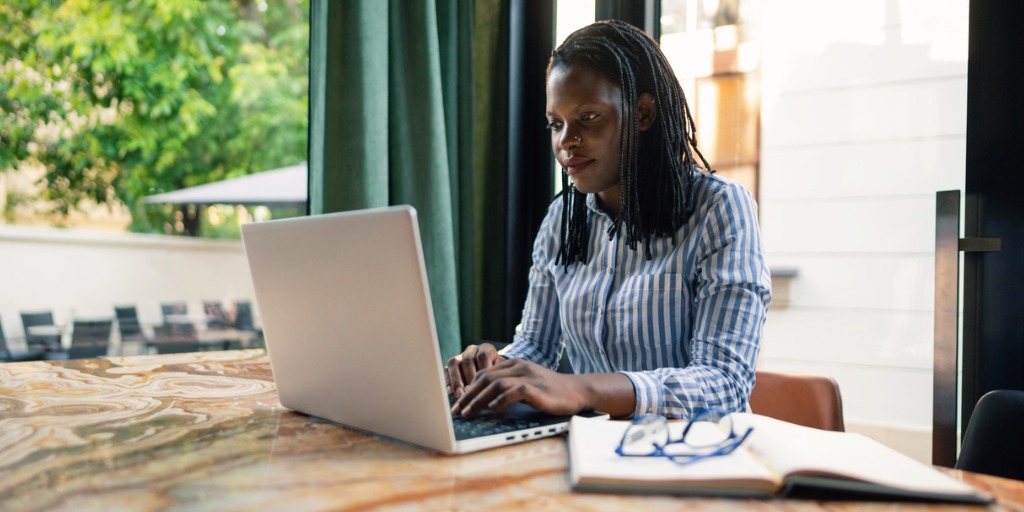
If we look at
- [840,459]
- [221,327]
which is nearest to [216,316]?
[221,327]

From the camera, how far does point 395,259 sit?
2.40ft

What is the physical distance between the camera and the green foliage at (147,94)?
10.2 feet

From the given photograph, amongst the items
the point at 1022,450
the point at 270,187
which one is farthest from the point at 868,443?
the point at 270,187

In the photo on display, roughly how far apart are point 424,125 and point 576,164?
96 centimetres

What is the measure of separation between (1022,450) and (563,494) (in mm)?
621

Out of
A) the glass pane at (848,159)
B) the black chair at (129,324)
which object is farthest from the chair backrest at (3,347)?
the glass pane at (848,159)

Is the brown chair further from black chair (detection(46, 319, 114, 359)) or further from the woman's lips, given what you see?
black chair (detection(46, 319, 114, 359))

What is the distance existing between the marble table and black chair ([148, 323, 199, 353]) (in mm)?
2421

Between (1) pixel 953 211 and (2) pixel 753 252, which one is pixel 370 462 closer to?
(2) pixel 753 252

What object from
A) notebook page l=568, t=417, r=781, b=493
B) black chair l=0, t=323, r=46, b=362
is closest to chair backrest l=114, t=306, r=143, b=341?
black chair l=0, t=323, r=46, b=362

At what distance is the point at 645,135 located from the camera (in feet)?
4.48

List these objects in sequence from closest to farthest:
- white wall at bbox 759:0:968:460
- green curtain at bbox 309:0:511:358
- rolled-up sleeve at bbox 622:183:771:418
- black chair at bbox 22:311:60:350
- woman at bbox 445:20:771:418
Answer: rolled-up sleeve at bbox 622:183:771:418 → woman at bbox 445:20:771:418 → white wall at bbox 759:0:968:460 → green curtain at bbox 309:0:511:358 → black chair at bbox 22:311:60:350

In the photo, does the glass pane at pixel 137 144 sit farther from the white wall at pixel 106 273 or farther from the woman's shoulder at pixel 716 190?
the woman's shoulder at pixel 716 190

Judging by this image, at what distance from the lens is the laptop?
2.41ft
